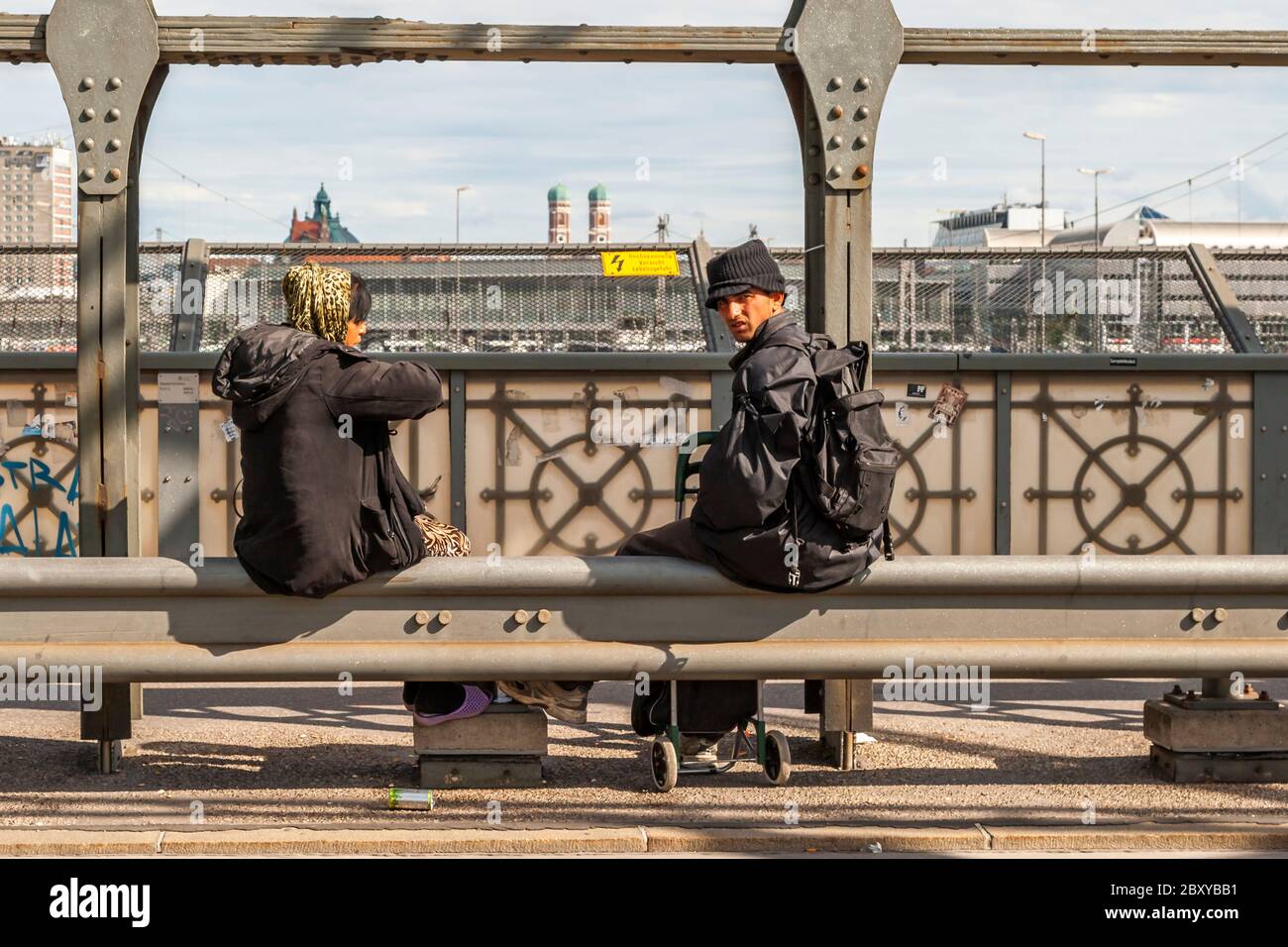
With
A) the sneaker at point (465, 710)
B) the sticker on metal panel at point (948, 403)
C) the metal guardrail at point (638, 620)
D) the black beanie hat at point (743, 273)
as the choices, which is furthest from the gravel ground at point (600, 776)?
the sticker on metal panel at point (948, 403)

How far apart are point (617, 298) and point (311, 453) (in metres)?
A: 6.19

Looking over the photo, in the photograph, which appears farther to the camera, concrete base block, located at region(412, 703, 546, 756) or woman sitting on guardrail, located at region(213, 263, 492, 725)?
concrete base block, located at region(412, 703, 546, 756)

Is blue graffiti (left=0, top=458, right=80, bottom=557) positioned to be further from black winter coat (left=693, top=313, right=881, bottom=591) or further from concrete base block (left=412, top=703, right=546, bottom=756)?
black winter coat (left=693, top=313, right=881, bottom=591)

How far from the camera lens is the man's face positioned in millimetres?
5395

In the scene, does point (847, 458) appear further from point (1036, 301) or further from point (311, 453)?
point (1036, 301)

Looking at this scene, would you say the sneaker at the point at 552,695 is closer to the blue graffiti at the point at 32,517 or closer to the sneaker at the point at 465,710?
the sneaker at the point at 465,710

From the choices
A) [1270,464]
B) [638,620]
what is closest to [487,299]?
[1270,464]

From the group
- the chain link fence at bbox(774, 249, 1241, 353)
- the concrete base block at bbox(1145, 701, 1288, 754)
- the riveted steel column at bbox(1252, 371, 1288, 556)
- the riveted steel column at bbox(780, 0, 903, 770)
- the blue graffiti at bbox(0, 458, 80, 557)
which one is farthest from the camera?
the chain link fence at bbox(774, 249, 1241, 353)

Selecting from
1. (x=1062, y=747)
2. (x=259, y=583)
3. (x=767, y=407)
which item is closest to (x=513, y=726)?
(x=259, y=583)

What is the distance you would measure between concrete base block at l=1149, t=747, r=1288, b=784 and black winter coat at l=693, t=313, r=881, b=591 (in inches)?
70.2

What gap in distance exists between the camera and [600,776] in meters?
6.16
